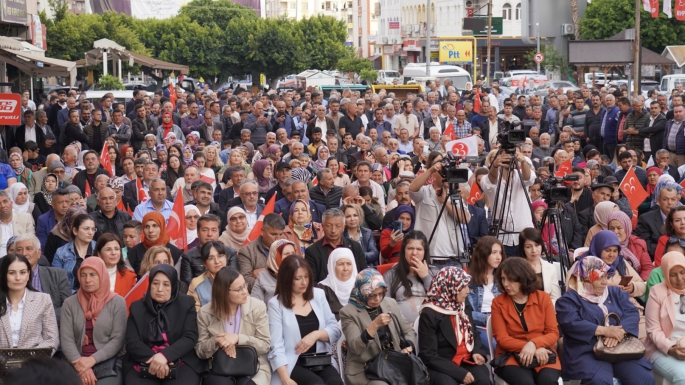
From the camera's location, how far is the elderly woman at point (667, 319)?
7.56 metres

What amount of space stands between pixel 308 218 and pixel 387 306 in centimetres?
262

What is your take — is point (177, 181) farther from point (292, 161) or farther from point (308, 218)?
point (308, 218)

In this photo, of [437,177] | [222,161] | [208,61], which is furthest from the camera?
[208,61]

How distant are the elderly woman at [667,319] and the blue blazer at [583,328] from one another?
0.46 ft

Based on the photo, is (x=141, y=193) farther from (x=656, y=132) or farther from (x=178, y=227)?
(x=656, y=132)

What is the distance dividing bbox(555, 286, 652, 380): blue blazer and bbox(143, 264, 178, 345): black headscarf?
2.84 metres

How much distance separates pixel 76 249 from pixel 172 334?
221 centimetres

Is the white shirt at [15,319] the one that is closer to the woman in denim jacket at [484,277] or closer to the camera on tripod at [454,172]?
the woman in denim jacket at [484,277]

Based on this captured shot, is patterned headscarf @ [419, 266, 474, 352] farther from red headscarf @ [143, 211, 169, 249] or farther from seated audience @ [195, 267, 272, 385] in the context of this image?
red headscarf @ [143, 211, 169, 249]

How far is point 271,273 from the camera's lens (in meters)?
8.23

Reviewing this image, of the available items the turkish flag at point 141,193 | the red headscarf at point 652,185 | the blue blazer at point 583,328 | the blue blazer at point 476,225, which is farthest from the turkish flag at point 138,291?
the red headscarf at point 652,185

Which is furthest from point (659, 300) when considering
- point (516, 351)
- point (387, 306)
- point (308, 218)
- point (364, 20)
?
point (364, 20)

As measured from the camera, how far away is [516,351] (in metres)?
7.37

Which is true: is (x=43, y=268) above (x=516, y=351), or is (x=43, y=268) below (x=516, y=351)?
above
